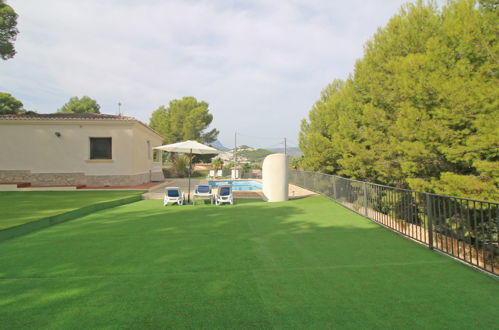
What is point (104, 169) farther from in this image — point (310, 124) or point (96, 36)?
point (310, 124)

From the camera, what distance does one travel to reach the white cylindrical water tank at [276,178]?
10.3 m

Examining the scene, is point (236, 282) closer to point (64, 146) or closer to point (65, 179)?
point (65, 179)

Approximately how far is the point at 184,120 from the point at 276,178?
2940 centimetres

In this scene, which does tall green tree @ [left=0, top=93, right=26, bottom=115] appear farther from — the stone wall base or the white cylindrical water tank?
the white cylindrical water tank

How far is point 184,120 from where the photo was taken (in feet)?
121

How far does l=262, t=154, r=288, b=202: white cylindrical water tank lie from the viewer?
404 inches

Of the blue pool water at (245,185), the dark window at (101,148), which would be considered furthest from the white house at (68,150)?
the blue pool water at (245,185)

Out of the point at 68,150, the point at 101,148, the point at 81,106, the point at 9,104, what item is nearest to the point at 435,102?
the point at 101,148

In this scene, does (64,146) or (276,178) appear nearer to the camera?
(276,178)

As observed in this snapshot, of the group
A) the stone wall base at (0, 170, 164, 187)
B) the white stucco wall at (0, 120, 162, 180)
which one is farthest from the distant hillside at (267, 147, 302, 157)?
the stone wall base at (0, 170, 164, 187)

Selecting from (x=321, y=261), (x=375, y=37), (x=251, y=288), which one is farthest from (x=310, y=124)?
(x=251, y=288)

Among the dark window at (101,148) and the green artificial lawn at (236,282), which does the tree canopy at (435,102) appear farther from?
the dark window at (101,148)

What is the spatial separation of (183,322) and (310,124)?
Answer: 51.4ft

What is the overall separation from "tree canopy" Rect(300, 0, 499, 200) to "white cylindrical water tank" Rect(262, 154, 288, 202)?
3.52 meters
